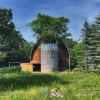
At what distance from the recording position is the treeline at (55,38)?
4456cm

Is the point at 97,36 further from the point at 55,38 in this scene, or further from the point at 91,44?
the point at 55,38

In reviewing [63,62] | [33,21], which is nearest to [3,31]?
[63,62]

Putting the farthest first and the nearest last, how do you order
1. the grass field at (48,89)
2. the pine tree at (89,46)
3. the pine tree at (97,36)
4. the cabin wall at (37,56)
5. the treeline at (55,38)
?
the cabin wall at (37,56) < the pine tree at (89,46) < the pine tree at (97,36) < the treeline at (55,38) < the grass field at (48,89)

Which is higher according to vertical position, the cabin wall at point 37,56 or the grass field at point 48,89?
the cabin wall at point 37,56

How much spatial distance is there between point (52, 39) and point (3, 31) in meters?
35.4

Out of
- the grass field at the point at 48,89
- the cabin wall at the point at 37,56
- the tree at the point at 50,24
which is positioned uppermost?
the tree at the point at 50,24

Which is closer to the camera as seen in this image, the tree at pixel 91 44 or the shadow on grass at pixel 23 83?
the shadow on grass at pixel 23 83

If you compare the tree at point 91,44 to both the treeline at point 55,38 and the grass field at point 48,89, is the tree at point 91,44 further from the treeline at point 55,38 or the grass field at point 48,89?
the grass field at point 48,89

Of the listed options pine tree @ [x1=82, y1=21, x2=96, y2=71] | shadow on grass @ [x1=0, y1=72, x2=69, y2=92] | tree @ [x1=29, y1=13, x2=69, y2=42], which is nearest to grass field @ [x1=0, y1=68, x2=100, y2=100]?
shadow on grass @ [x1=0, y1=72, x2=69, y2=92]

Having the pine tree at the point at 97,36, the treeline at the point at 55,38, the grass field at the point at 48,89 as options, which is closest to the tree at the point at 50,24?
the treeline at the point at 55,38

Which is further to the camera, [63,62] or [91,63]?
[63,62]

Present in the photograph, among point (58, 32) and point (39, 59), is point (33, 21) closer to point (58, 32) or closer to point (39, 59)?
point (58, 32)

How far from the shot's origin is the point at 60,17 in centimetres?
11000

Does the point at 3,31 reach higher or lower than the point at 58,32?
lower
